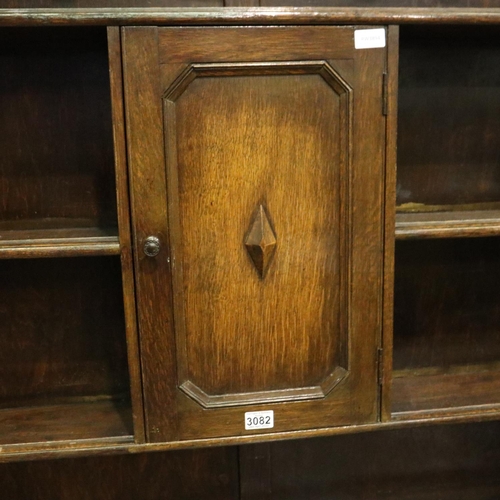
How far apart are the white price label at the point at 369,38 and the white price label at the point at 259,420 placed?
25.9 inches

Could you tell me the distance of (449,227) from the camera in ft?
3.49

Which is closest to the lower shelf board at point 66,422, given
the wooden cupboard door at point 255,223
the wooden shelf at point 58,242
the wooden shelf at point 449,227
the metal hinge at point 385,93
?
the wooden cupboard door at point 255,223

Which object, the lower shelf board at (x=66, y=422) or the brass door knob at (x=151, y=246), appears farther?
the lower shelf board at (x=66, y=422)

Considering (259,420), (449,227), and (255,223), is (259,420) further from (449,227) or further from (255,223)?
(449,227)

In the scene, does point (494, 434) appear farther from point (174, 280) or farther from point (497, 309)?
point (174, 280)

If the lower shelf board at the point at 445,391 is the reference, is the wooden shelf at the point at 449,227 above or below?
above

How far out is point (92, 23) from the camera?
0.91 meters

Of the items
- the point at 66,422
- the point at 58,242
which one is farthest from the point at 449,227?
the point at 66,422

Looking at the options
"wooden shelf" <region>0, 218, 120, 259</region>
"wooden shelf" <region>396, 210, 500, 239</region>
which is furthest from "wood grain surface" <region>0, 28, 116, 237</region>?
"wooden shelf" <region>396, 210, 500, 239</region>

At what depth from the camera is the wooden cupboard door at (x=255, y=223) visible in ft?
3.07

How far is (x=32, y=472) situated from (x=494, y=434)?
1.12 meters

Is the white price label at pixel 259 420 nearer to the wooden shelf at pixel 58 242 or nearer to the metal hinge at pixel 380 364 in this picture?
the metal hinge at pixel 380 364

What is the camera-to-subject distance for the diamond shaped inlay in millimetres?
981

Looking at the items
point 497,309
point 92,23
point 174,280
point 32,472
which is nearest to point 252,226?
point 174,280
